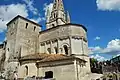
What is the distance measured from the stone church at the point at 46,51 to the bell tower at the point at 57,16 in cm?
1857

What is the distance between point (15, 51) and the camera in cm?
3159

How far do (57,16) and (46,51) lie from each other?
24.4 metres

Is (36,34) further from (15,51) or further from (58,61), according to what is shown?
(58,61)

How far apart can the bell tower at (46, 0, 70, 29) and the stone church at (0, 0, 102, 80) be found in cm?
1857

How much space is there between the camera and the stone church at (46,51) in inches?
963

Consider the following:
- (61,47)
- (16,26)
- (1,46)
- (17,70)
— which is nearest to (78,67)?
(61,47)

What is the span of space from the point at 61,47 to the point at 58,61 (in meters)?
7.67

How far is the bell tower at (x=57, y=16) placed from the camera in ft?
182

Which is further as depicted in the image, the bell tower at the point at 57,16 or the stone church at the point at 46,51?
the bell tower at the point at 57,16

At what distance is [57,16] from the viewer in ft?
184

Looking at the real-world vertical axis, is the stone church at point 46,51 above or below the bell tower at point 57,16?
below

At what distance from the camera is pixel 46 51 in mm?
34531

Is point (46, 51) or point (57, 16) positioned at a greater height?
point (57, 16)

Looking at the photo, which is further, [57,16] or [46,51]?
[57,16]
